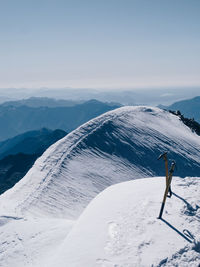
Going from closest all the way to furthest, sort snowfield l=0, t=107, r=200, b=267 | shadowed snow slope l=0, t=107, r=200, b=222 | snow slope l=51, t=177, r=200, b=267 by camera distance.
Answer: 1. snow slope l=51, t=177, r=200, b=267
2. snowfield l=0, t=107, r=200, b=267
3. shadowed snow slope l=0, t=107, r=200, b=222

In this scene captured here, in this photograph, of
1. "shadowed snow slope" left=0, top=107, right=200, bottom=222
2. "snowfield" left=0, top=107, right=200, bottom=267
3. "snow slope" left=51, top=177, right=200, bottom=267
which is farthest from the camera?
"shadowed snow slope" left=0, top=107, right=200, bottom=222

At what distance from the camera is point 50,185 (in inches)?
1074

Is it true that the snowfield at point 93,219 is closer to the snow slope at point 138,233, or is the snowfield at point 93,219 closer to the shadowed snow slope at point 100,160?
the snow slope at point 138,233

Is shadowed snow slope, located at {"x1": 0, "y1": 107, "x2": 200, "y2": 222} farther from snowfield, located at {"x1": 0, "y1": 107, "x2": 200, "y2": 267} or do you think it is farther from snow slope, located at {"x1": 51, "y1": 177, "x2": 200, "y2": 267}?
snow slope, located at {"x1": 51, "y1": 177, "x2": 200, "y2": 267}

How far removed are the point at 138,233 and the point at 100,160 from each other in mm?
27475

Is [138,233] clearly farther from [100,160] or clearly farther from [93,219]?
[100,160]

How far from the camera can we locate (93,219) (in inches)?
476

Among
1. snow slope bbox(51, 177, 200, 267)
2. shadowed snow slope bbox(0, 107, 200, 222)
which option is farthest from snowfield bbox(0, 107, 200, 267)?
shadowed snow slope bbox(0, 107, 200, 222)

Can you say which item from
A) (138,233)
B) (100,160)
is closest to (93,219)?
(138,233)

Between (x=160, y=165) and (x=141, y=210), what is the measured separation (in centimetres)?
2913

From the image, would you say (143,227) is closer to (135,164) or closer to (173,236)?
(173,236)

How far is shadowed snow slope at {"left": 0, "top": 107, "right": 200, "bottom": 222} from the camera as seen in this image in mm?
24266

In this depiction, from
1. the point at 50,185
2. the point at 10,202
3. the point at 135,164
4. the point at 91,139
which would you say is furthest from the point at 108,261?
the point at 91,139

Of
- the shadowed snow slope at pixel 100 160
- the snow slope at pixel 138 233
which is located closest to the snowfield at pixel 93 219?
the snow slope at pixel 138 233
